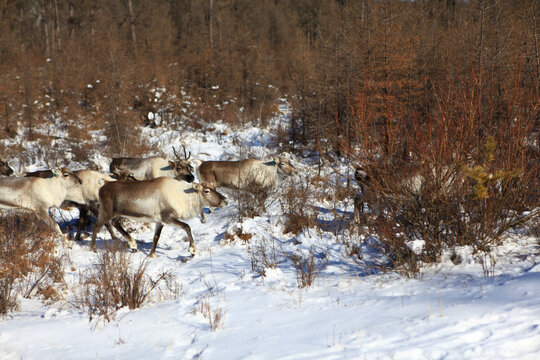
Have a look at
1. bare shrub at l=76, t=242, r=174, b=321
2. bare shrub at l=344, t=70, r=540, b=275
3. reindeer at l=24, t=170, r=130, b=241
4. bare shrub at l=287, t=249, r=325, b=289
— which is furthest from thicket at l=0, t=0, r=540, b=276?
reindeer at l=24, t=170, r=130, b=241

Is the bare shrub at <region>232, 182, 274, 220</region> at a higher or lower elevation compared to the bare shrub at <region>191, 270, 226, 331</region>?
higher

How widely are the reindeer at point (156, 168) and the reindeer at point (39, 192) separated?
267 centimetres

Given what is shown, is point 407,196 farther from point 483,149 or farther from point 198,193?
point 198,193

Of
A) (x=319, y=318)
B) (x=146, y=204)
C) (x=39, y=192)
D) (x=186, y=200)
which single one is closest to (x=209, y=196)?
(x=186, y=200)

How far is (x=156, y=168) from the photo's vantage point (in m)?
11.3

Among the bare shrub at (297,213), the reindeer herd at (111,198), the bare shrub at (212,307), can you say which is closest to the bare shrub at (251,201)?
the bare shrub at (297,213)

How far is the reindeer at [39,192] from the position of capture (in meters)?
7.71

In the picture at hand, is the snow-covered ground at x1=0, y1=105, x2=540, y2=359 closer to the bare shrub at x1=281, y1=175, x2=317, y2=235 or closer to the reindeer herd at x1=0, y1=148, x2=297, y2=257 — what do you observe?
the reindeer herd at x1=0, y1=148, x2=297, y2=257

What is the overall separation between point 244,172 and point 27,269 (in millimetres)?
5598

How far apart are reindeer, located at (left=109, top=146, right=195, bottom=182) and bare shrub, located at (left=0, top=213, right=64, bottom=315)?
170 inches

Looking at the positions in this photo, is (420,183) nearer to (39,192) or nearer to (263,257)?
(263,257)

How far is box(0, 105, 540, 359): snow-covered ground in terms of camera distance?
3.47 metres

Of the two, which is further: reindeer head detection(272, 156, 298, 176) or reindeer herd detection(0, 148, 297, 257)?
reindeer head detection(272, 156, 298, 176)

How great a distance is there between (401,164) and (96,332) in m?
4.18
